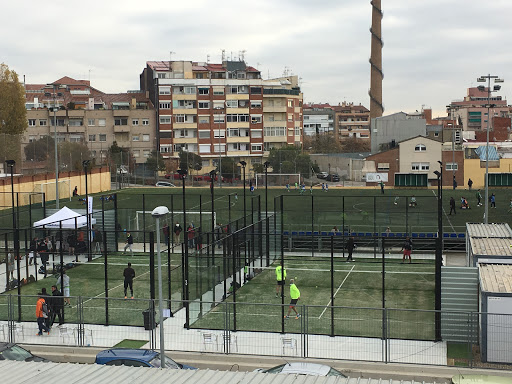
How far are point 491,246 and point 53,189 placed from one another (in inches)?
1702

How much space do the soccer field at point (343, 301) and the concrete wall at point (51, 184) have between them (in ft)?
91.8

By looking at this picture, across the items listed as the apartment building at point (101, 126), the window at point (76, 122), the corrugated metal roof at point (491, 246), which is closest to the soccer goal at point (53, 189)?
the corrugated metal roof at point (491, 246)

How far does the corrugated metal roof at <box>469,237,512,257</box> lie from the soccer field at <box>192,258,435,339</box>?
2447 millimetres

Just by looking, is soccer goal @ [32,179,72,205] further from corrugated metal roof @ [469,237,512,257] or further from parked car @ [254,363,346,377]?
parked car @ [254,363,346,377]

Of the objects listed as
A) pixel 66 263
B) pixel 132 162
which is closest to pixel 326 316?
pixel 66 263

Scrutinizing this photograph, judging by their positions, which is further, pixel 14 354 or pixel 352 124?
pixel 352 124

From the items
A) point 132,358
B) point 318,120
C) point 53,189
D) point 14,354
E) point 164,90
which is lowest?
point 14,354

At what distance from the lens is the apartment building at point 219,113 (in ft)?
316

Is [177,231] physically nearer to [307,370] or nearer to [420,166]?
[307,370]

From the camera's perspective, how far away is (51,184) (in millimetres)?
57312

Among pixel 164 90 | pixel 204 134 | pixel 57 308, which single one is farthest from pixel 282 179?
pixel 57 308

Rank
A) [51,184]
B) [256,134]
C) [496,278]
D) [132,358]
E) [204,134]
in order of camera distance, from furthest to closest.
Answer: [256,134] → [204,134] → [51,184] → [496,278] → [132,358]

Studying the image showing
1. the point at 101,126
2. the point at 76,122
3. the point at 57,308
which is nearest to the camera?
the point at 57,308

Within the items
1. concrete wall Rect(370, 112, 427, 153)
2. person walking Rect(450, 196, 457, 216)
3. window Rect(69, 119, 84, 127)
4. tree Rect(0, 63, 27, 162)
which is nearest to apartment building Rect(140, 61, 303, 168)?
window Rect(69, 119, 84, 127)
